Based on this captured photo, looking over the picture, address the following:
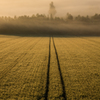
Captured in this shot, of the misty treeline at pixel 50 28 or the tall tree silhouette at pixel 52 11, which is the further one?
the tall tree silhouette at pixel 52 11

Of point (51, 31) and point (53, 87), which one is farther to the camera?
point (51, 31)

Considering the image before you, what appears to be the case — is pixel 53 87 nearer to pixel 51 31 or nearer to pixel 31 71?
pixel 31 71

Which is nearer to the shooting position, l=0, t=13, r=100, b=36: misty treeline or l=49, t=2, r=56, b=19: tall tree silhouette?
l=0, t=13, r=100, b=36: misty treeline

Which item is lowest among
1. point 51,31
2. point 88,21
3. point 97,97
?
point 97,97

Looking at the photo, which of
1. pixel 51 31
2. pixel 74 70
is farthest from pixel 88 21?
pixel 74 70

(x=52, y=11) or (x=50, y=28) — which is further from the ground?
(x=52, y=11)

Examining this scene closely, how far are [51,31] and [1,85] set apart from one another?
7713cm

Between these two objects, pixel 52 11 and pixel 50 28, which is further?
pixel 52 11

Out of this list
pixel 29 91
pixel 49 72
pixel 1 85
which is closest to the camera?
pixel 29 91

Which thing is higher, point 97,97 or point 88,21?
point 88,21

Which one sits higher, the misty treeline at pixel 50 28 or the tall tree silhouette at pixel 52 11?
the tall tree silhouette at pixel 52 11

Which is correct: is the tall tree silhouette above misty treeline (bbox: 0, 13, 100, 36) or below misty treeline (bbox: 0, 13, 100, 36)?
above

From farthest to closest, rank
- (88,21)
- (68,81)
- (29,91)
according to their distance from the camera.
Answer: (88,21), (68,81), (29,91)

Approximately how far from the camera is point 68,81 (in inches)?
325
